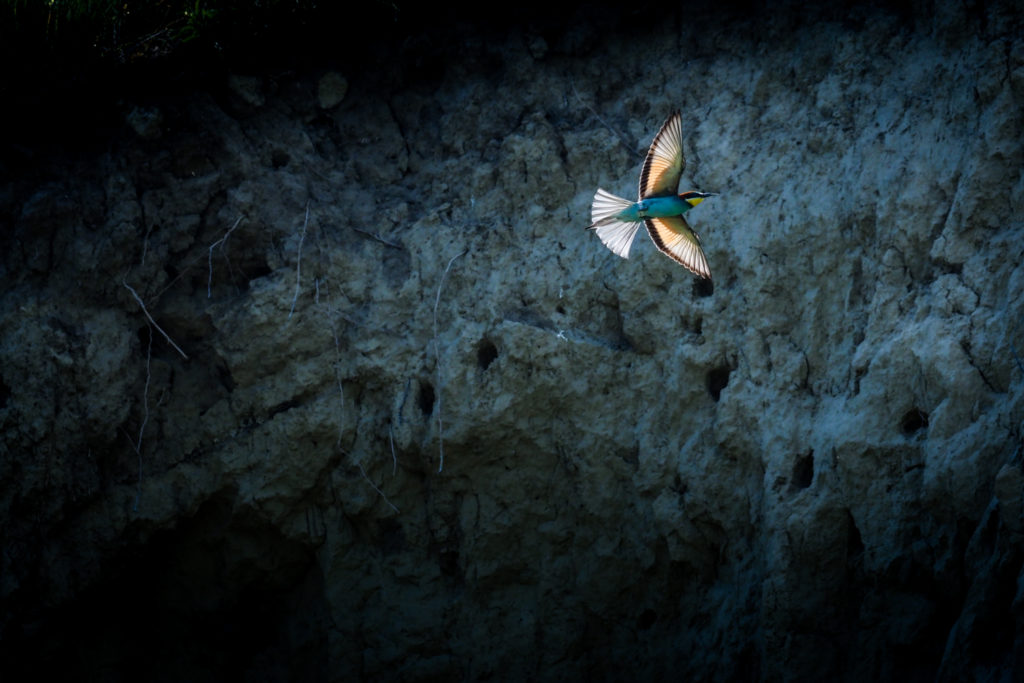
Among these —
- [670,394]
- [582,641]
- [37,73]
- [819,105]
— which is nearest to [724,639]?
[582,641]

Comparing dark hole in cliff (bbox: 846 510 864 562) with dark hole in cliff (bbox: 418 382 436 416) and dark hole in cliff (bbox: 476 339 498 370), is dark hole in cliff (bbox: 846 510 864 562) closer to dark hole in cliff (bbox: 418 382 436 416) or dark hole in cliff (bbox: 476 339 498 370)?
dark hole in cliff (bbox: 476 339 498 370)

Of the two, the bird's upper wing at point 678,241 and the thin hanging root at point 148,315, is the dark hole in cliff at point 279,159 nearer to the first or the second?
the thin hanging root at point 148,315

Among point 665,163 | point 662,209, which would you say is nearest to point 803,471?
point 662,209

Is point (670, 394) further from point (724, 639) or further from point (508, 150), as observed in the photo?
point (508, 150)

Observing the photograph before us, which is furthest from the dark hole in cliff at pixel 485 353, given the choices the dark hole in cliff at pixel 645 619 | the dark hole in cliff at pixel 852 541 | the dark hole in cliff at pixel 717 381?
the dark hole in cliff at pixel 852 541

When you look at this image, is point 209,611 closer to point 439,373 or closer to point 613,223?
point 439,373
